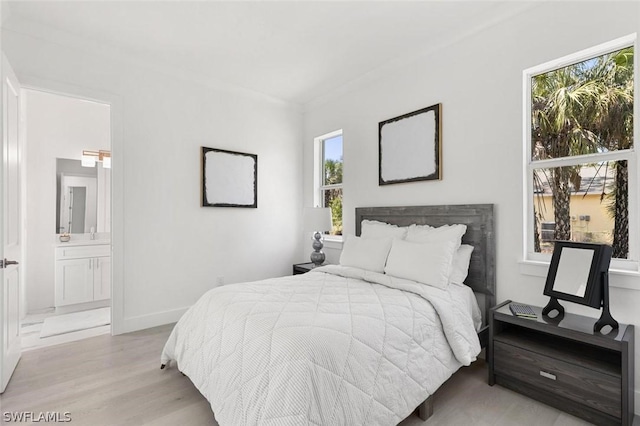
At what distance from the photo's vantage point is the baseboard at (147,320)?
318cm

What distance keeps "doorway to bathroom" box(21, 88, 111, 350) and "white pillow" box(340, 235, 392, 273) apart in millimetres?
2796

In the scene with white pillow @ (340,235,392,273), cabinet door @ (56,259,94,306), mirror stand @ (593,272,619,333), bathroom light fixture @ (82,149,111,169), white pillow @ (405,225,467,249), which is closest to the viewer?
mirror stand @ (593,272,619,333)

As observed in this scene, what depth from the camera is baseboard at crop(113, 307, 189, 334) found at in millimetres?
3182

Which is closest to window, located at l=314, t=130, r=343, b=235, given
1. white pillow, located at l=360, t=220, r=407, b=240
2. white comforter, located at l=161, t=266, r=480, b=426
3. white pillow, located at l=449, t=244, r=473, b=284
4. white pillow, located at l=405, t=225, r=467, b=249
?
white pillow, located at l=360, t=220, r=407, b=240

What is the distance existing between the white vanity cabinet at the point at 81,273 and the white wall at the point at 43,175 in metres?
0.26

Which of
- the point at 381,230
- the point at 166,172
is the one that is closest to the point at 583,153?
the point at 381,230

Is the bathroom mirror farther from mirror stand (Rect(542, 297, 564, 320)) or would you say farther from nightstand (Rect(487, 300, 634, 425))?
mirror stand (Rect(542, 297, 564, 320))

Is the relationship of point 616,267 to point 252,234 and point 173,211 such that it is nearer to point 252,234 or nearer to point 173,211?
point 252,234

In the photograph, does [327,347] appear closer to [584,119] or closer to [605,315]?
[605,315]

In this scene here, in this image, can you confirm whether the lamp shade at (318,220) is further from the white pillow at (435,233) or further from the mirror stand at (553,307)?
the mirror stand at (553,307)

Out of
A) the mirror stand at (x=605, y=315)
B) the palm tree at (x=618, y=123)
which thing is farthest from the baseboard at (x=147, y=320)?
the palm tree at (x=618, y=123)

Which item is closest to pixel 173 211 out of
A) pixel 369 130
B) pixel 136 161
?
pixel 136 161

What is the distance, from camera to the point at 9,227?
229 cm

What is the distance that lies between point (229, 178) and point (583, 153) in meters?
3.36
